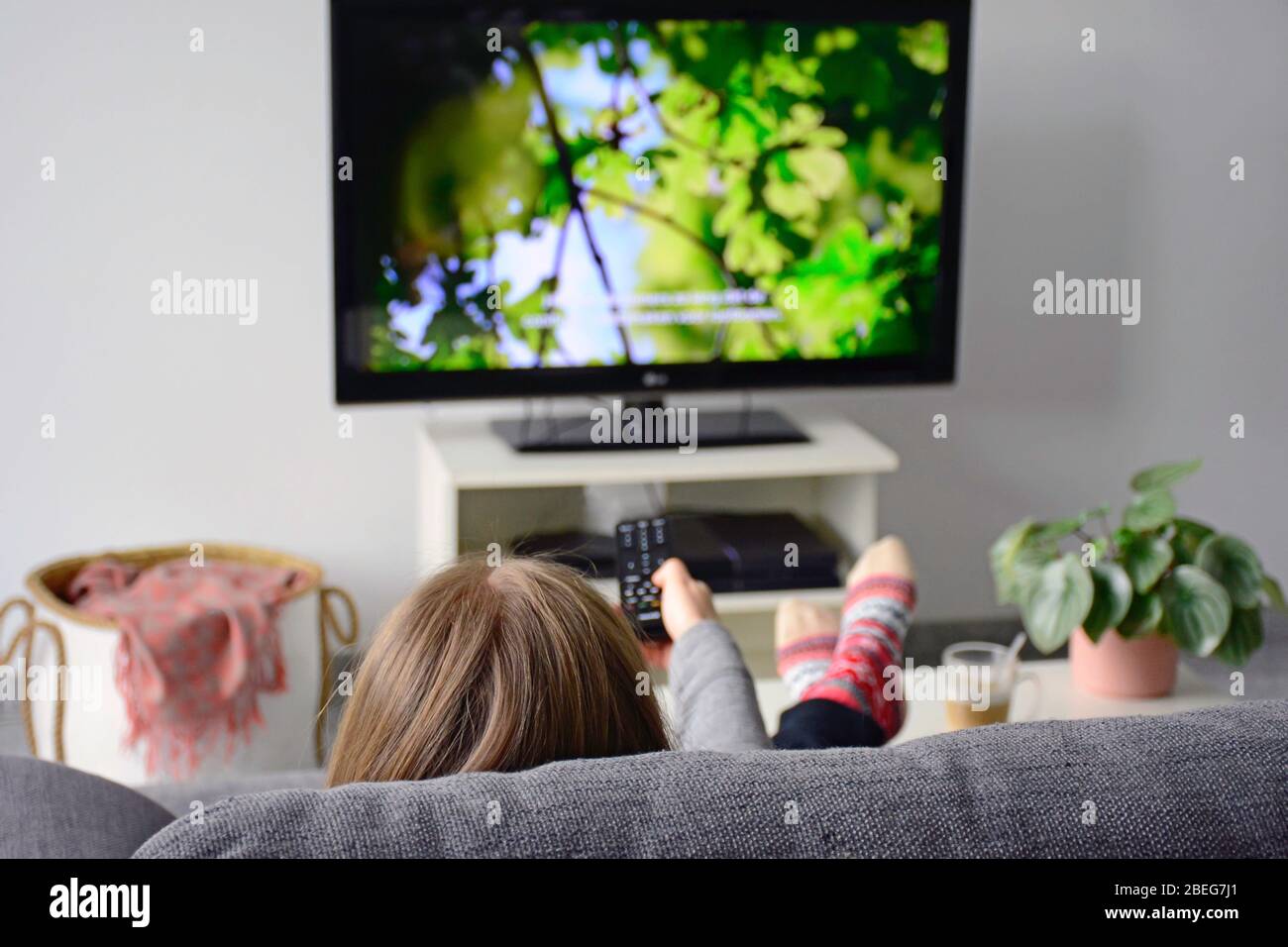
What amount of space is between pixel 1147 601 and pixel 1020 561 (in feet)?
0.63

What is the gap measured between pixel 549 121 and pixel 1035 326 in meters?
1.21

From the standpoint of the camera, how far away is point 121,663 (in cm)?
243

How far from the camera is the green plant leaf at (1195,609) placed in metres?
1.94

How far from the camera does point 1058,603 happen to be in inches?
78.4

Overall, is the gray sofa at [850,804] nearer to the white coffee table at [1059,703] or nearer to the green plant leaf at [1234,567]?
the white coffee table at [1059,703]

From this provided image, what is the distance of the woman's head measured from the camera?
0.92 metres

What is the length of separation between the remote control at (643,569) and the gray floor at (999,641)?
124 cm

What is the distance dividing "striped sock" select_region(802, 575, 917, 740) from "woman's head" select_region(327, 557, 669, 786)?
0.66m

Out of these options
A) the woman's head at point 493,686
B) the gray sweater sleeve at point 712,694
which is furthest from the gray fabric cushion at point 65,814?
the gray sweater sleeve at point 712,694

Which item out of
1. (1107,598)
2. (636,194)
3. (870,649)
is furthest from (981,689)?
(636,194)

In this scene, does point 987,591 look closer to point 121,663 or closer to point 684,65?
point 684,65

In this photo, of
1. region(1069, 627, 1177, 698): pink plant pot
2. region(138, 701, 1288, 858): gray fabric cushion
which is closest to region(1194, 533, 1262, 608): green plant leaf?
region(1069, 627, 1177, 698): pink plant pot

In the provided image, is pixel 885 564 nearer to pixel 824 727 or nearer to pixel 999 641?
pixel 824 727

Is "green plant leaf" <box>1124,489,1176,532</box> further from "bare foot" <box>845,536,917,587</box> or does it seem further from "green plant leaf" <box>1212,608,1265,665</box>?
"bare foot" <box>845,536,917,587</box>
